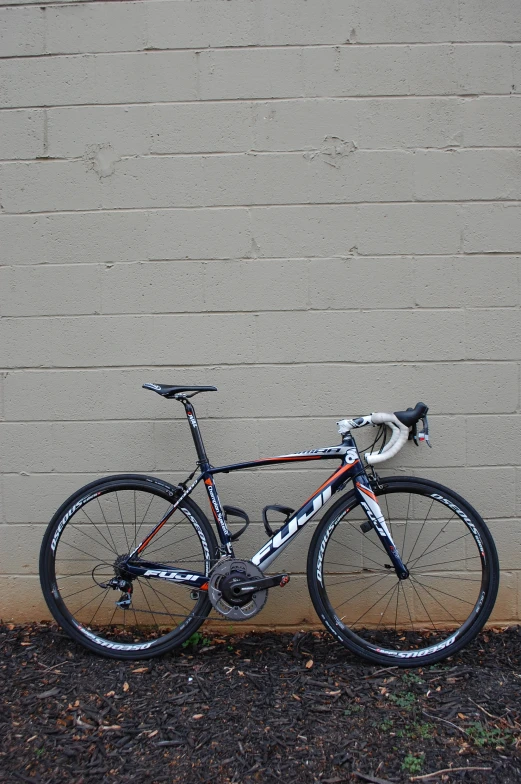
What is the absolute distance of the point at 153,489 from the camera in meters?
2.97

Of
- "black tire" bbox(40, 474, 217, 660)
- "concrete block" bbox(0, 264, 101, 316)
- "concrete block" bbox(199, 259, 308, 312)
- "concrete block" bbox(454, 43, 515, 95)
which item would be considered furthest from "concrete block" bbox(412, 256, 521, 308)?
"black tire" bbox(40, 474, 217, 660)

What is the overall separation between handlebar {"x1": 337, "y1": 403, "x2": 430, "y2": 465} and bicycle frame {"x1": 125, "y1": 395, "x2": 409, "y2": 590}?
0.19ft

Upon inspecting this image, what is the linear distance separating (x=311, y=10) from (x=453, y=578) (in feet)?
9.56

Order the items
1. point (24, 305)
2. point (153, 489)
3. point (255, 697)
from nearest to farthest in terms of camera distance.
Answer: point (255, 697), point (153, 489), point (24, 305)

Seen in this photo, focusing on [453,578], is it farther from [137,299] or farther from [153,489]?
[137,299]

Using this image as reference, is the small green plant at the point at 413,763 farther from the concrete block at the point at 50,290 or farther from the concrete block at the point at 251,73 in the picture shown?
the concrete block at the point at 251,73

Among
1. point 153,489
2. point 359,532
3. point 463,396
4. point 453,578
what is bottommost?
point 453,578

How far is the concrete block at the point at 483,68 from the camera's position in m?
3.05

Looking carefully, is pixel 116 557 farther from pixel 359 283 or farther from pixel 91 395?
pixel 359 283

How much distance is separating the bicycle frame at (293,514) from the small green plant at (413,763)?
751 millimetres

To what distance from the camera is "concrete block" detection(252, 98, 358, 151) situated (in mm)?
3072

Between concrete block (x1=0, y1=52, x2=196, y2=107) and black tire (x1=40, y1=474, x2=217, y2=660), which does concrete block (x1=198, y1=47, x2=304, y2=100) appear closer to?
concrete block (x1=0, y1=52, x2=196, y2=107)

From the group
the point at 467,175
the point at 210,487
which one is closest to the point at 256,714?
the point at 210,487

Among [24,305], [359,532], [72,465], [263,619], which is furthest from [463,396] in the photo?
[24,305]
